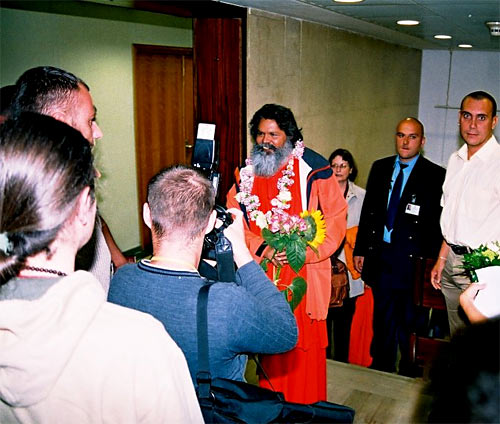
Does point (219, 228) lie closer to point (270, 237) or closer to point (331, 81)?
point (270, 237)

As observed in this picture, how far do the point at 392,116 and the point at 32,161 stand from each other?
6.28 metres

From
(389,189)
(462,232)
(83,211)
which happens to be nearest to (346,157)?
(389,189)

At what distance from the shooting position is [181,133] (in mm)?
6379

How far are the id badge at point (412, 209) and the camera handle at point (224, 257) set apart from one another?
7.07ft

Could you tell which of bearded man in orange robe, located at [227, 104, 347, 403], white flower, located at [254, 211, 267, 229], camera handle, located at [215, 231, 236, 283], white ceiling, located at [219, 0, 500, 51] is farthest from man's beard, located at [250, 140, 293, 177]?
camera handle, located at [215, 231, 236, 283]

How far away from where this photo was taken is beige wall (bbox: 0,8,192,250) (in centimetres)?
404

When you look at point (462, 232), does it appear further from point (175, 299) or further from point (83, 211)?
point (83, 211)

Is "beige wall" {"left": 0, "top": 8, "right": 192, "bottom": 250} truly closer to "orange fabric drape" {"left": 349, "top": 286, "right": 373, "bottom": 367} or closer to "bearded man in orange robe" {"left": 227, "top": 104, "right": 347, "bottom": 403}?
"bearded man in orange robe" {"left": 227, "top": 104, "right": 347, "bottom": 403}

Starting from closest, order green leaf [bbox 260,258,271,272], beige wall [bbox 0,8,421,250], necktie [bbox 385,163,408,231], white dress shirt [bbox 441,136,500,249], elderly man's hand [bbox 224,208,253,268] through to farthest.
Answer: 1. elderly man's hand [bbox 224,208,253,268]
2. green leaf [bbox 260,258,271,272]
3. white dress shirt [bbox 441,136,500,249]
4. necktie [bbox 385,163,408,231]
5. beige wall [bbox 0,8,421,250]

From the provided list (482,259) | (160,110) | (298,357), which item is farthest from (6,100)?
(160,110)

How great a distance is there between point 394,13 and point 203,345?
2934 millimetres

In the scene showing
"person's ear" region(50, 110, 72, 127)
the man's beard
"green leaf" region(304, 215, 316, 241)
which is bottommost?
"green leaf" region(304, 215, 316, 241)

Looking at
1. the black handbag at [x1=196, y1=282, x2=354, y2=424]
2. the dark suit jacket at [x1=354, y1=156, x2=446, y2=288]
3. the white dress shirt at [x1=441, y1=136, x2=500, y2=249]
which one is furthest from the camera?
the dark suit jacket at [x1=354, y1=156, x2=446, y2=288]

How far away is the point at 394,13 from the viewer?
342 centimetres
